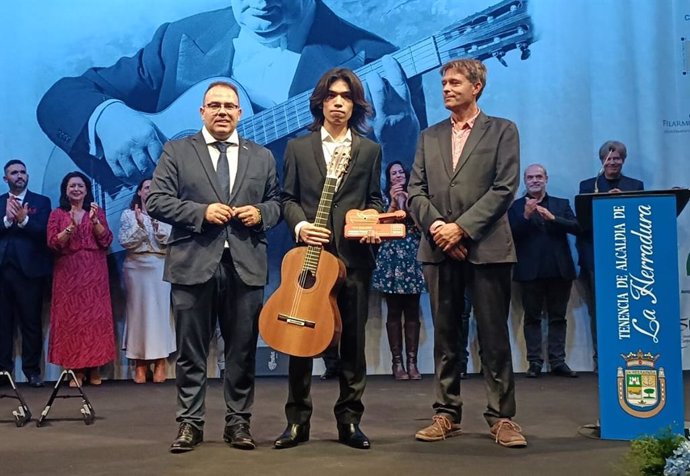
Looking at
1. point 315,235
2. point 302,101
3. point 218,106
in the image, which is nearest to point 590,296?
point 302,101

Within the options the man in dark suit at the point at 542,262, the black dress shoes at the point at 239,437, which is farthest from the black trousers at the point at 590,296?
the black dress shoes at the point at 239,437

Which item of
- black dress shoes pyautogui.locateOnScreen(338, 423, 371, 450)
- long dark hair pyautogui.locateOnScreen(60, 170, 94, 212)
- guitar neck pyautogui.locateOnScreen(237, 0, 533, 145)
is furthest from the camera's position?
guitar neck pyautogui.locateOnScreen(237, 0, 533, 145)

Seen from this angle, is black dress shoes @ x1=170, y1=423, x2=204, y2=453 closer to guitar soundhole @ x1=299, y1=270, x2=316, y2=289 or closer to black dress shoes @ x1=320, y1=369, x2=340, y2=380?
guitar soundhole @ x1=299, y1=270, x2=316, y2=289

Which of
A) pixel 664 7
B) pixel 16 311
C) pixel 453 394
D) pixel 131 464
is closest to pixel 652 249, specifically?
pixel 453 394

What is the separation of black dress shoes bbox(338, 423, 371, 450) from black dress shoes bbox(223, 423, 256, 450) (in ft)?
1.30

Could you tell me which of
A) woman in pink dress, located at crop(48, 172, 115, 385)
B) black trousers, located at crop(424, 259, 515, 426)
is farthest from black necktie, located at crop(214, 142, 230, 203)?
woman in pink dress, located at crop(48, 172, 115, 385)

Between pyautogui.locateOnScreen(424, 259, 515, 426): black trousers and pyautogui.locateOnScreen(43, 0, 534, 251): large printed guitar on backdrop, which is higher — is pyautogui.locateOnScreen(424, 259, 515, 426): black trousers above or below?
below

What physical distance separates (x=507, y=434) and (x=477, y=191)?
110cm

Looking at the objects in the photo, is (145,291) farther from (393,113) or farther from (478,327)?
(478,327)

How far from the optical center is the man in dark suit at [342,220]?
143 inches

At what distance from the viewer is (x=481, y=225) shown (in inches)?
142

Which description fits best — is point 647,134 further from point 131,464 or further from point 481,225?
point 131,464

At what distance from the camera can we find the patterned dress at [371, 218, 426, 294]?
6.14 meters

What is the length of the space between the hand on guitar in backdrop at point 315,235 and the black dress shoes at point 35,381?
11.7 feet
